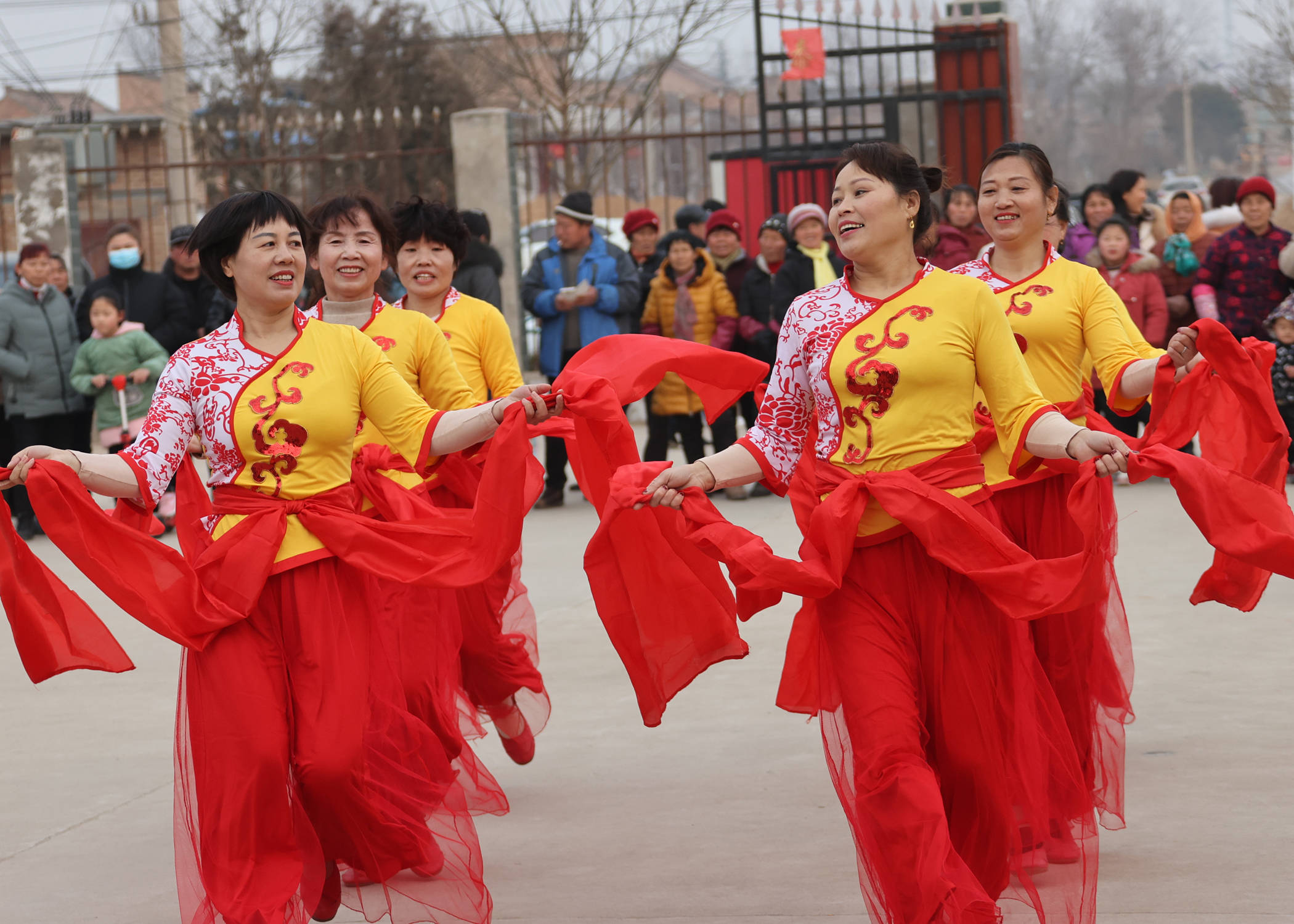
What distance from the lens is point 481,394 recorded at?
602 centimetres

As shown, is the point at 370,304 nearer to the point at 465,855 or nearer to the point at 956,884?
the point at 465,855

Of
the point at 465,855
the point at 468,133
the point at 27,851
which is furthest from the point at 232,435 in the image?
the point at 468,133

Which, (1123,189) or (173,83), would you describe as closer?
(1123,189)

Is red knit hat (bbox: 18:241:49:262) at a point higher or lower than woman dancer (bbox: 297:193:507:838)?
higher

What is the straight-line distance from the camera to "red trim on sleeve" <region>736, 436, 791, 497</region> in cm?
416

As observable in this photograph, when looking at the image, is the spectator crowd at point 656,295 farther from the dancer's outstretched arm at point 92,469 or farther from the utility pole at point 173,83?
the utility pole at point 173,83

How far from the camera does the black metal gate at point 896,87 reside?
14297mm

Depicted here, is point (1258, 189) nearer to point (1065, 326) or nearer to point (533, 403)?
point (1065, 326)

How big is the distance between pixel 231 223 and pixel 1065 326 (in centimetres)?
242

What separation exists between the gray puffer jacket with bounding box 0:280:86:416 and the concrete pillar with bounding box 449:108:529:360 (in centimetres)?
504

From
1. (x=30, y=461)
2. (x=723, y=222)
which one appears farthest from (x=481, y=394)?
(x=723, y=222)

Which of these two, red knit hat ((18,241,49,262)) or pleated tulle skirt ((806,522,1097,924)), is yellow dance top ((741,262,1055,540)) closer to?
pleated tulle skirt ((806,522,1097,924))

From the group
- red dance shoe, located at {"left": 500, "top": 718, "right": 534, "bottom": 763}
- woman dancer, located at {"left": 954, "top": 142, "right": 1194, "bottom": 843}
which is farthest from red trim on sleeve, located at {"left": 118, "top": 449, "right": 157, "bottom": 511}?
woman dancer, located at {"left": 954, "top": 142, "right": 1194, "bottom": 843}

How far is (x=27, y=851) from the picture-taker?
5.10 m
